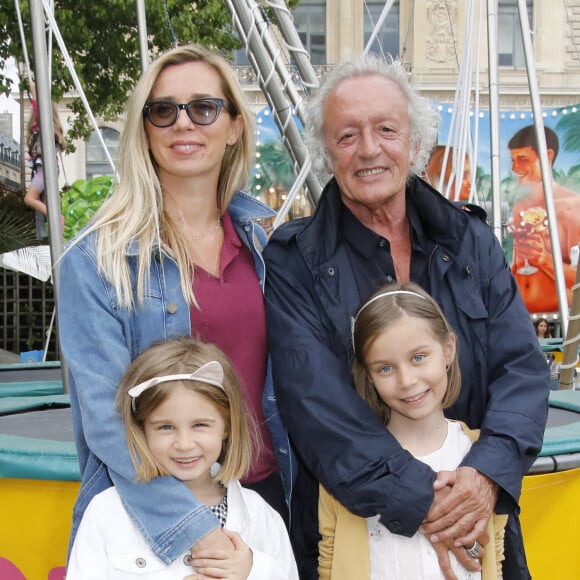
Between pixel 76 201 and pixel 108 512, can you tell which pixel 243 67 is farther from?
pixel 108 512

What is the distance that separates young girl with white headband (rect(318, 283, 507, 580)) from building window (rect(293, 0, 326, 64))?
59.5 ft

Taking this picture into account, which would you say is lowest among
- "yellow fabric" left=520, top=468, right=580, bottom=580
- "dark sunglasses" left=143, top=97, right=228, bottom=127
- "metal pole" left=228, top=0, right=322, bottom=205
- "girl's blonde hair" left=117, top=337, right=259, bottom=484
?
"yellow fabric" left=520, top=468, right=580, bottom=580

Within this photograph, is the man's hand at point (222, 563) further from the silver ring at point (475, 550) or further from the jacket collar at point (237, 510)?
the silver ring at point (475, 550)

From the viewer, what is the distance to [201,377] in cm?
146

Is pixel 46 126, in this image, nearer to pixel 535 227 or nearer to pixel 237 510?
pixel 237 510

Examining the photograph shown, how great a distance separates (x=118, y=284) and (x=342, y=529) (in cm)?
66

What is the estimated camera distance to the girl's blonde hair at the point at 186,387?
1429 mm

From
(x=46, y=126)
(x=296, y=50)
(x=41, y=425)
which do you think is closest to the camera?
(x=41, y=425)

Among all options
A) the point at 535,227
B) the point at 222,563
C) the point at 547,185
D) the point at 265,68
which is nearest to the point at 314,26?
the point at 535,227

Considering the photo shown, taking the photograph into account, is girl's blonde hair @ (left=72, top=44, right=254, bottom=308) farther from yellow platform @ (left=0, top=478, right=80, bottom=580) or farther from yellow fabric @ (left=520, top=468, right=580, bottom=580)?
yellow fabric @ (left=520, top=468, right=580, bottom=580)

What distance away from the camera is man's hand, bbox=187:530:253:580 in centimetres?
140

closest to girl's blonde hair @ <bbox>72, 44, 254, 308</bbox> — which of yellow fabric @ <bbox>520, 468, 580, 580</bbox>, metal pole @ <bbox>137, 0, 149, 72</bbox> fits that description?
yellow fabric @ <bbox>520, 468, 580, 580</bbox>

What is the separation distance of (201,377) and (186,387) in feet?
0.12

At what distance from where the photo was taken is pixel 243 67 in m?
16.4
